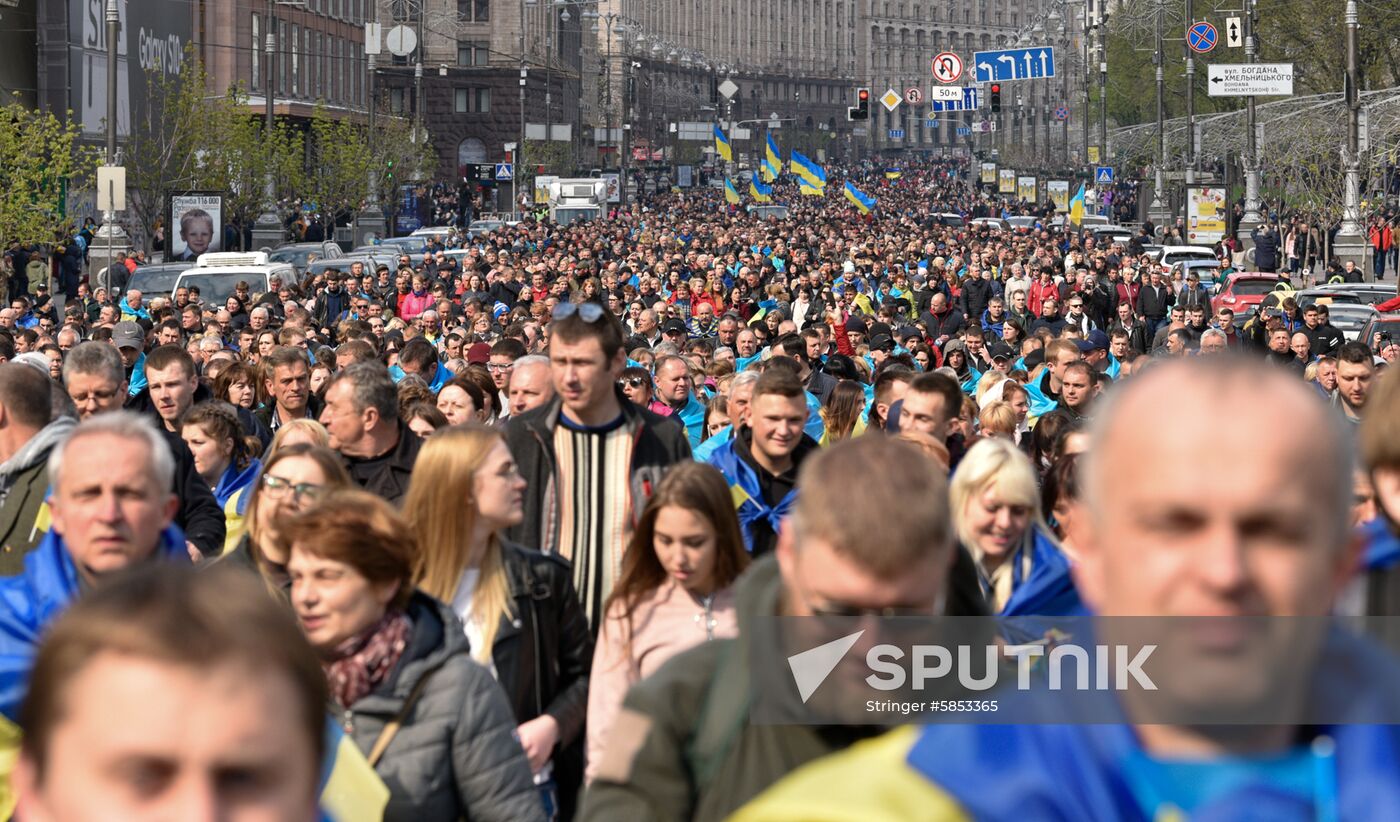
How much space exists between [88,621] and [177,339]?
1688 centimetres

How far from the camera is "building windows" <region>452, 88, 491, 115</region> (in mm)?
108275

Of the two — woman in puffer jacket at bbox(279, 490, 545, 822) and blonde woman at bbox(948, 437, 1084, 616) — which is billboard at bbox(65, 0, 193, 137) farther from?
woman in puffer jacket at bbox(279, 490, 545, 822)

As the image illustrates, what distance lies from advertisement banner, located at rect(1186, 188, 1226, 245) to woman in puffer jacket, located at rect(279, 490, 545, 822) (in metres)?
51.1

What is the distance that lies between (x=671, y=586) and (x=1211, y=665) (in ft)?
11.9

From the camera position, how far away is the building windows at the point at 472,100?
355 ft

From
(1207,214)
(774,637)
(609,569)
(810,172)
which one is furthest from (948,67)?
(774,637)

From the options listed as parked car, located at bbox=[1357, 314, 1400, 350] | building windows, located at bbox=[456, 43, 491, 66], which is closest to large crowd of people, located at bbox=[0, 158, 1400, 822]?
parked car, located at bbox=[1357, 314, 1400, 350]

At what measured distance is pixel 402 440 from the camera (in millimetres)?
8586

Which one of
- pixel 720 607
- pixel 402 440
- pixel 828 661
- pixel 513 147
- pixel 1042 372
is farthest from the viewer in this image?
pixel 513 147

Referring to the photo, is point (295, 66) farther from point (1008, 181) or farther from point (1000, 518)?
point (1000, 518)

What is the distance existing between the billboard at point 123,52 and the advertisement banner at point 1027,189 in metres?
45.1

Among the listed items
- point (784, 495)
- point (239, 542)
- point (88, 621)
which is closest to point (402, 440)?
point (784, 495)

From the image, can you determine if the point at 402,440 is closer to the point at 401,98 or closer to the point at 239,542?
the point at 239,542

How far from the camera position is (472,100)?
108 meters
